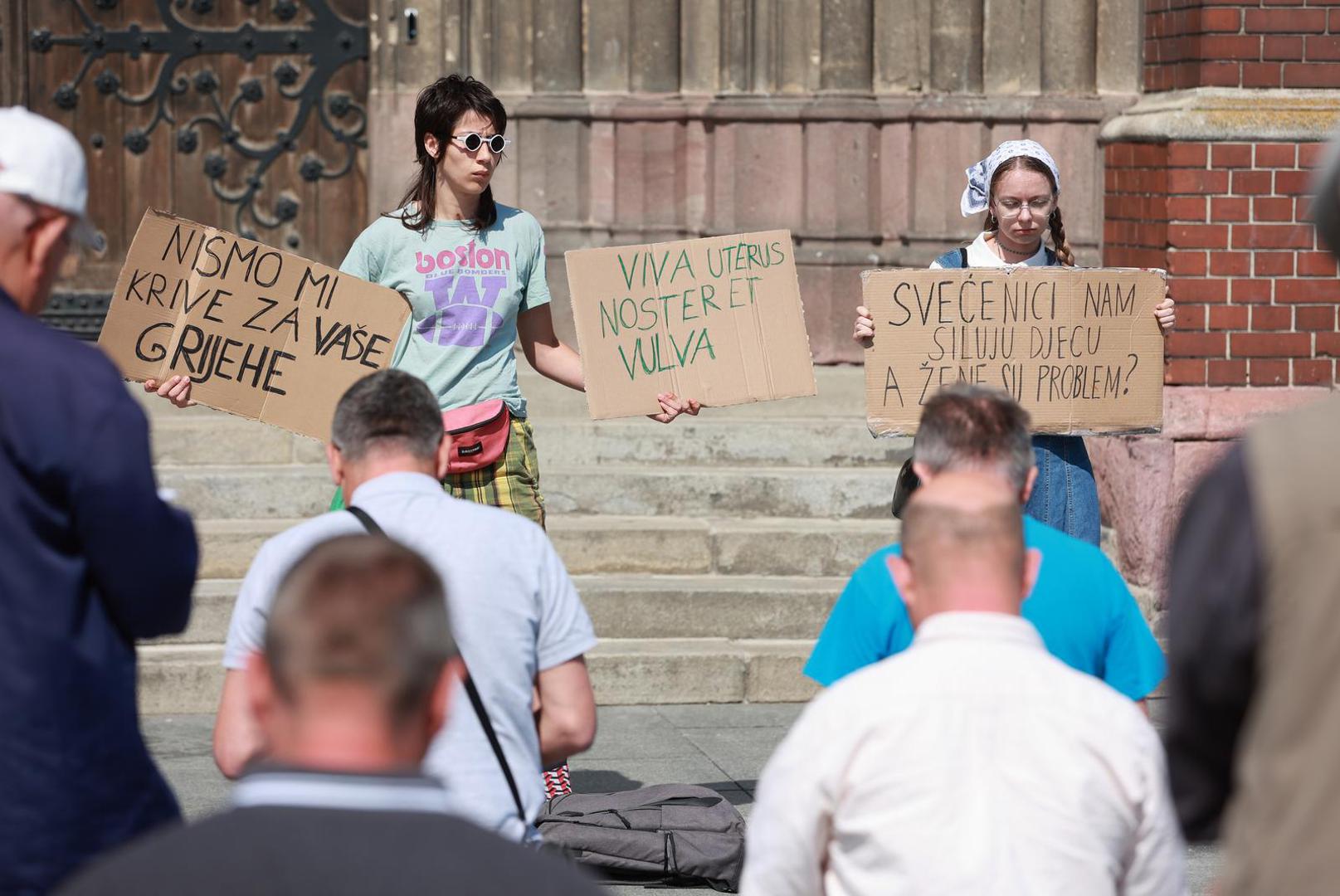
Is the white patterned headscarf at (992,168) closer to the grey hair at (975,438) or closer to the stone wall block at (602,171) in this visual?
the grey hair at (975,438)

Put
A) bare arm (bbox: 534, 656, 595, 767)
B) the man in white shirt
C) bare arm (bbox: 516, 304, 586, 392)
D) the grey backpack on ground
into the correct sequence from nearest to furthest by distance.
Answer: the man in white shirt < bare arm (bbox: 534, 656, 595, 767) < the grey backpack on ground < bare arm (bbox: 516, 304, 586, 392)

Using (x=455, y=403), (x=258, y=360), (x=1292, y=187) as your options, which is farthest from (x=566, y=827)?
(x=1292, y=187)

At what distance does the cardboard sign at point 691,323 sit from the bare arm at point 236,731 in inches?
92.2

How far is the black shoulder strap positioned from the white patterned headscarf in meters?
2.58

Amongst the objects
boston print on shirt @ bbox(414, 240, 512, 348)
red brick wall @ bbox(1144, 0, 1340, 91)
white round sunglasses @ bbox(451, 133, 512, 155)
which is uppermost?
red brick wall @ bbox(1144, 0, 1340, 91)

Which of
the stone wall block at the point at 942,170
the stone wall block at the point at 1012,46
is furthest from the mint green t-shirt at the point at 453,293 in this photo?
the stone wall block at the point at 1012,46

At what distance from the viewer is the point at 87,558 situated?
2.85 meters

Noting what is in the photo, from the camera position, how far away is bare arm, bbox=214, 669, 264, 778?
132 inches

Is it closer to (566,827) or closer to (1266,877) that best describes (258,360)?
(566,827)

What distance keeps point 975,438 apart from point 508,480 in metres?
2.19

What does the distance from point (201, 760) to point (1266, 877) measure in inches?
187

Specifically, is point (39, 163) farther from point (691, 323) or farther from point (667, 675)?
point (667, 675)

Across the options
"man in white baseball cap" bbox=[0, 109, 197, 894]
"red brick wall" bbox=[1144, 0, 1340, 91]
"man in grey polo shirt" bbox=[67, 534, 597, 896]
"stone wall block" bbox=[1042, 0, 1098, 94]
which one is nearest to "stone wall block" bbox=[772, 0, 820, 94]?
"stone wall block" bbox=[1042, 0, 1098, 94]

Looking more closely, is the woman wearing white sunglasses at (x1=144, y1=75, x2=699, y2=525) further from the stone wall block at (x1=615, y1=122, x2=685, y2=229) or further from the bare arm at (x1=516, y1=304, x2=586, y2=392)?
the stone wall block at (x1=615, y1=122, x2=685, y2=229)
